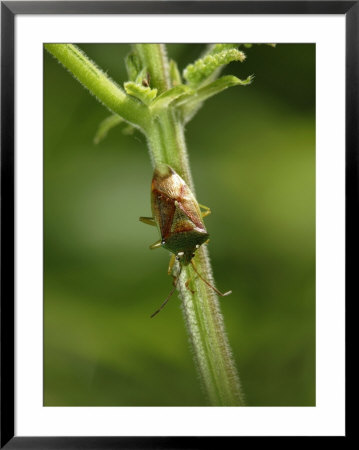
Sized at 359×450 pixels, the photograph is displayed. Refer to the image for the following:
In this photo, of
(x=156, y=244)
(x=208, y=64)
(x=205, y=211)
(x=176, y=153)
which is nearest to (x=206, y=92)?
(x=208, y=64)

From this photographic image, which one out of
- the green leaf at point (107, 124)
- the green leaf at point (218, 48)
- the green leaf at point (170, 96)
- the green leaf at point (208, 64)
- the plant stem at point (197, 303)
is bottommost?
the plant stem at point (197, 303)

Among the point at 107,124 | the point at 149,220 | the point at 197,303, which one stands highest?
the point at 107,124

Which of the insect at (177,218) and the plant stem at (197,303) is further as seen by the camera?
the insect at (177,218)

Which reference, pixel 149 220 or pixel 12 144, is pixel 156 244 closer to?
pixel 149 220

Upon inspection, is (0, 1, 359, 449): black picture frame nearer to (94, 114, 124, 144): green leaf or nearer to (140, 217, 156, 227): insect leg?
(94, 114, 124, 144): green leaf

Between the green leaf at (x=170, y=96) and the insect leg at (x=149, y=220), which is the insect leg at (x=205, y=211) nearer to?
the insect leg at (x=149, y=220)

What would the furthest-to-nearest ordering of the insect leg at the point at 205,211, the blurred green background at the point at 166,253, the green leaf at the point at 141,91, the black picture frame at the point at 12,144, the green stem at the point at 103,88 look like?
1. the insect leg at the point at 205,211
2. the blurred green background at the point at 166,253
3. the black picture frame at the point at 12,144
4. the green stem at the point at 103,88
5. the green leaf at the point at 141,91

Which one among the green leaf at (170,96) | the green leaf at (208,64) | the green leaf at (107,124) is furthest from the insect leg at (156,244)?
the green leaf at (208,64)
